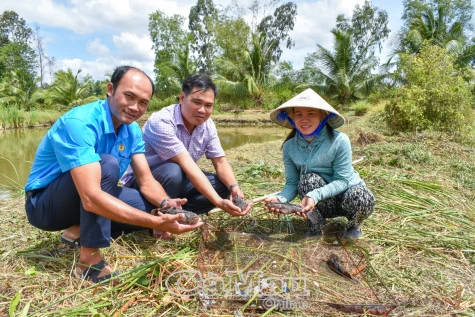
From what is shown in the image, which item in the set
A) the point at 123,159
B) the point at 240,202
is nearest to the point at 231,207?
the point at 240,202

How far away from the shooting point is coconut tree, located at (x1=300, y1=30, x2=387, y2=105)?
19078mm

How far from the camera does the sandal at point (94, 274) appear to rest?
72.2 inches

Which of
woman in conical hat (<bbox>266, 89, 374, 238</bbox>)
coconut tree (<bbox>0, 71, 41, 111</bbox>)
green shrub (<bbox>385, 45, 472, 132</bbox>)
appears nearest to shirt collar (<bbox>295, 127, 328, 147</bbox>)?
woman in conical hat (<bbox>266, 89, 374, 238</bbox>)

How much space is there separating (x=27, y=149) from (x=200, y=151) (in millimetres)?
9233

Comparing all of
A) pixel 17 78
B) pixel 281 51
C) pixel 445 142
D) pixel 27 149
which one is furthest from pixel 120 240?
pixel 281 51

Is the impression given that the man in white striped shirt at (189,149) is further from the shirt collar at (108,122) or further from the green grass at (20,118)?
the green grass at (20,118)

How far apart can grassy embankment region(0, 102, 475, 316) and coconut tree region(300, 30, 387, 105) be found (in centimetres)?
1729

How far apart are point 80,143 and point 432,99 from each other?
7.19 metres

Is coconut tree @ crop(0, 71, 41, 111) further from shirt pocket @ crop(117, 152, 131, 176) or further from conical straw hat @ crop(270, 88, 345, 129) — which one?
conical straw hat @ crop(270, 88, 345, 129)

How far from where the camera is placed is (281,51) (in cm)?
3073

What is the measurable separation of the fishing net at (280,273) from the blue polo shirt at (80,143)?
2.60ft

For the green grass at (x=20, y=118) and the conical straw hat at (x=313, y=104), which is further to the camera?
the green grass at (x=20, y=118)

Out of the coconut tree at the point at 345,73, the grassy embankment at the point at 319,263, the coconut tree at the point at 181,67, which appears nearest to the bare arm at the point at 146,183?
the grassy embankment at the point at 319,263

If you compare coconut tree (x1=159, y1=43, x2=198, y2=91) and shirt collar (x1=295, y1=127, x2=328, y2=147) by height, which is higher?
coconut tree (x1=159, y1=43, x2=198, y2=91)
